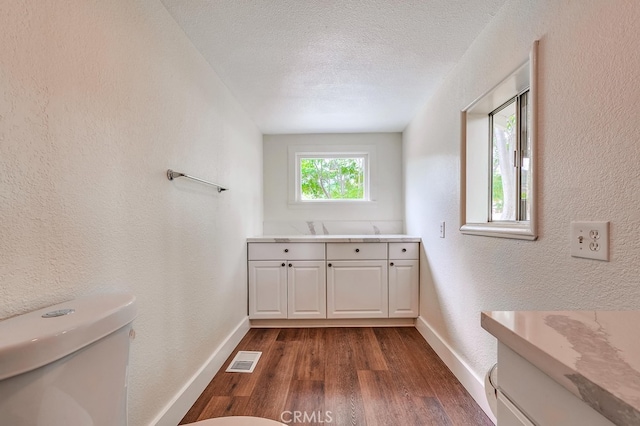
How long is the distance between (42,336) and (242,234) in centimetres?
189

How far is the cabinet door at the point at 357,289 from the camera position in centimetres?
251

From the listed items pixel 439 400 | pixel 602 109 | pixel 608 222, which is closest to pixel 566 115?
pixel 602 109

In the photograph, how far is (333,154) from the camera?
3174mm

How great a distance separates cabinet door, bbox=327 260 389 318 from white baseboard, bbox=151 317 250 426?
886mm

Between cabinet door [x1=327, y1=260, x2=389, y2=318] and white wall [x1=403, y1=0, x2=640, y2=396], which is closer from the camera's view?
white wall [x1=403, y1=0, x2=640, y2=396]

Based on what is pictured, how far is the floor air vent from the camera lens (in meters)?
1.83

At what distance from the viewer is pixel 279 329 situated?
2533 mm

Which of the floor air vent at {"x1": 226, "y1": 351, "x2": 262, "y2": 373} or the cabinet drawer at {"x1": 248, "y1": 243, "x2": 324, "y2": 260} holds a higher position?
Result: the cabinet drawer at {"x1": 248, "y1": 243, "x2": 324, "y2": 260}

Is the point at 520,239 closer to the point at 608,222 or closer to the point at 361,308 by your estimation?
the point at 608,222

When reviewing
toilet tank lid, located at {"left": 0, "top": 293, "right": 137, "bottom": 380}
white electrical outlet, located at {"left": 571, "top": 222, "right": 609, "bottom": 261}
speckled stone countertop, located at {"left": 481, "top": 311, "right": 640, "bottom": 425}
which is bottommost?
toilet tank lid, located at {"left": 0, "top": 293, "right": 137, "bottom": 380}

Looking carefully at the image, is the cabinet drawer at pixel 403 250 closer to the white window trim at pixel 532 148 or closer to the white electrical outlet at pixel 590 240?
the white window trim at pixel 532 148

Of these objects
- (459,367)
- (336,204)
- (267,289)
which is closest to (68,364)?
(459,367)

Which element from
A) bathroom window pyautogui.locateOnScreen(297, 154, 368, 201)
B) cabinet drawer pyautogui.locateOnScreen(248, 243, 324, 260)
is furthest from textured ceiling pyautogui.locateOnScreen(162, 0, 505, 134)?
cabinet drawer pyautogui.locateOnScreen(248, 243, 324, 260)

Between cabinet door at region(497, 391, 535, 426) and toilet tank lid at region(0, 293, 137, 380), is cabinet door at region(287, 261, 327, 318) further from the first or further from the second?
cabinet door at region(497, 391, 535, 426)
